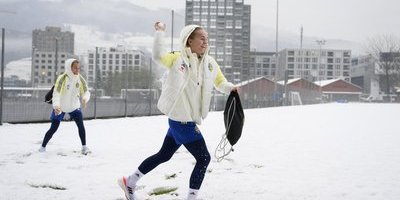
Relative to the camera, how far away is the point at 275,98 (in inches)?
1533

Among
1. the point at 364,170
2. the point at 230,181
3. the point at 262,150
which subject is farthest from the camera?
the point at 262,150

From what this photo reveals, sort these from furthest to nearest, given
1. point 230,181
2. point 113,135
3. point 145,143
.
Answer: point 113,135 → point 145,143 → point 230,181

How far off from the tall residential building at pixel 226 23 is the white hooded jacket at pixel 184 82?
127m

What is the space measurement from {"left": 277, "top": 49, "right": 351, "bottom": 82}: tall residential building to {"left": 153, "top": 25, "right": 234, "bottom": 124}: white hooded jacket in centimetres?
14575

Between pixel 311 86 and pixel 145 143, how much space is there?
139 ft

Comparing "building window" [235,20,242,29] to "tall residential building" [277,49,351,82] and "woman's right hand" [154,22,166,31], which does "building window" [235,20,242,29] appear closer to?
"tall residential building" [277,49,351,82]

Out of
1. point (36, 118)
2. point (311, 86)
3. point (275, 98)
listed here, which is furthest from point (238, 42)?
point (36, 118)

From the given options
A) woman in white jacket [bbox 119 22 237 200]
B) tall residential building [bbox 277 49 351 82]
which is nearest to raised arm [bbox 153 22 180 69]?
woman in white jacket [bbox 119 22 237 200]

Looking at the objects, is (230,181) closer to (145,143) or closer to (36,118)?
(145,143)

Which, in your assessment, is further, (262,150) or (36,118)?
(36,118)

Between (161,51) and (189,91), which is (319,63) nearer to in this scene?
(189,91)

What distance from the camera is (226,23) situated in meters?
151

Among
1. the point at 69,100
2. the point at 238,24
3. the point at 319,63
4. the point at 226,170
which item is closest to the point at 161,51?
the point at 226,170

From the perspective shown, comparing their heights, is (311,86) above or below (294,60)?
below
